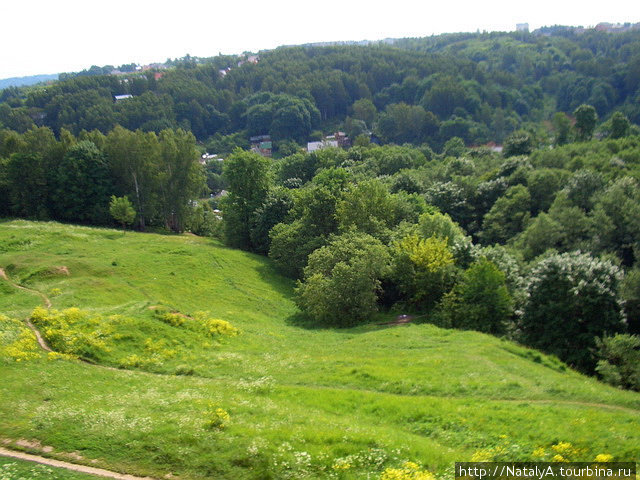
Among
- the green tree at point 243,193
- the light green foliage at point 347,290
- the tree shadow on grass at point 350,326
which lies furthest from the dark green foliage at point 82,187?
the light green foliage at point 347,290

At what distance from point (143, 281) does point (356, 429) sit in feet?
97.0

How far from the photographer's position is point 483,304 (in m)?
33.8

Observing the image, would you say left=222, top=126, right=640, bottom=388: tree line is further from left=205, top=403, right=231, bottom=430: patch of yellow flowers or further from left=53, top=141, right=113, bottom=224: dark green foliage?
left=205, top=403, right=231, bottom=430: patch of yellow flowers

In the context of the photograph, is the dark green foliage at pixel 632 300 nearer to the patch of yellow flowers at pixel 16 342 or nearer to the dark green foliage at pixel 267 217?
the dark green foliage at pixel 267 217

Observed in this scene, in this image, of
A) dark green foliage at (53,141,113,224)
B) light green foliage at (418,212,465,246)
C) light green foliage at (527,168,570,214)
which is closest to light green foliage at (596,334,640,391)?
light green foliage at (418,212,465,246)

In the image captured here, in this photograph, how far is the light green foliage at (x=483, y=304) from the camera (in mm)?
33406

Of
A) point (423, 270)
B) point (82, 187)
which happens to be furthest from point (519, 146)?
point (82, 187)

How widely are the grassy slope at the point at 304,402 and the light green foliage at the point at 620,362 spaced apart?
196 cm

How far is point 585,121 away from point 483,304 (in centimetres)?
7926

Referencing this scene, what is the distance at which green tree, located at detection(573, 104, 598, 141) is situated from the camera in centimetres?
9358

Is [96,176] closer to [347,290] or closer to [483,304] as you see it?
[347,290]

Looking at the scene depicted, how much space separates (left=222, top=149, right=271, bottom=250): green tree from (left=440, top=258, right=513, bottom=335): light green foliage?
3414 centimetres

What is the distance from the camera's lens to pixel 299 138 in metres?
167

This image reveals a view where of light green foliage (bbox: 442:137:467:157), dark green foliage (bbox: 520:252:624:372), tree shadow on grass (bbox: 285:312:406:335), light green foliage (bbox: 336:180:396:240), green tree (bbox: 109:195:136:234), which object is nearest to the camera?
dark green foliage (bbox: 520:252:624:372)
